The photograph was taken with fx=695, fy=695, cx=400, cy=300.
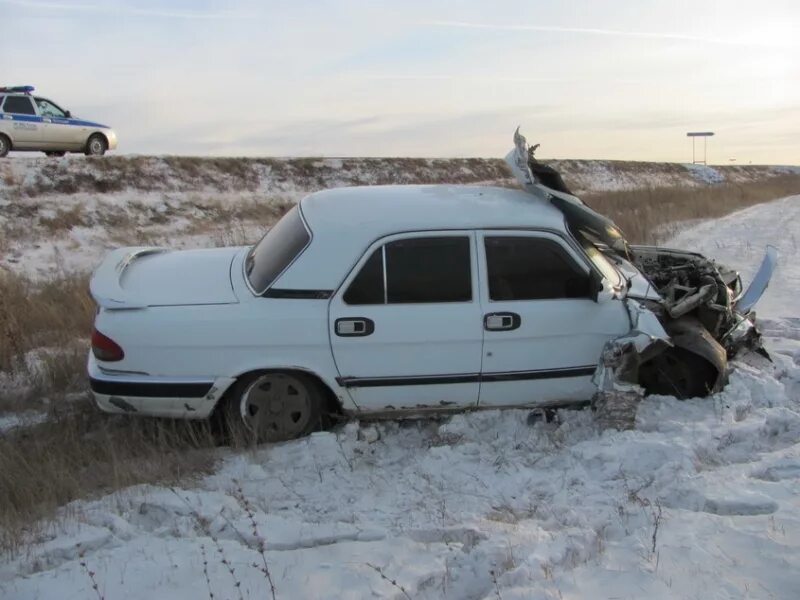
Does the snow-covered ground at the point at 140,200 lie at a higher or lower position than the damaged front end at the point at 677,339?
higher

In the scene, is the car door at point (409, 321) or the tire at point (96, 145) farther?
the tire at point (96, 145)

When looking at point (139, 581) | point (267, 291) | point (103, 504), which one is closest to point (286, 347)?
point (267, 291)

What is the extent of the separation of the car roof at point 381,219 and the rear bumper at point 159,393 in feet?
2.39

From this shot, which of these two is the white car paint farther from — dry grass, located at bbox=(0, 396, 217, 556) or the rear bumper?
dry grass, located at bbox=(0, 396, 217, 556)

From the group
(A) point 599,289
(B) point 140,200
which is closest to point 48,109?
(B) point 140,200

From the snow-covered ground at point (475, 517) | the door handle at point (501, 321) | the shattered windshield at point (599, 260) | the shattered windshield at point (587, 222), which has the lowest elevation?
the snow-covered ground at point (475, 517)

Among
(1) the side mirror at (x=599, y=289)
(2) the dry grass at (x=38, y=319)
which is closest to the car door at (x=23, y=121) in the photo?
(2) the dry grass at (x=38, y=319)

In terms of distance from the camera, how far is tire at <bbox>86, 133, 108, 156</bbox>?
718 inches

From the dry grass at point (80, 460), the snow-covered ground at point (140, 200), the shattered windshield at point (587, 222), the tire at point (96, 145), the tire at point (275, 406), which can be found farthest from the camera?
the tire at point (96, 145)

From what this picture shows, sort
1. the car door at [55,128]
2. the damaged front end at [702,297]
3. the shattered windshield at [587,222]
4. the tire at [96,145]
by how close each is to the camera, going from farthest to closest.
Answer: the tire at [96,145]
the car door at [55,128]
the damaged front end at [702,297]
the shattered windshield at [587,222]

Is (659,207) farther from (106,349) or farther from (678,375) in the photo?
(106,349)

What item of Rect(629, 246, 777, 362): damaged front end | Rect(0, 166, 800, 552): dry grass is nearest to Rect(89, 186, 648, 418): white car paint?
Rect(0, 166, 800, 552): dry grass

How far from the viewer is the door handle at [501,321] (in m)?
4.07

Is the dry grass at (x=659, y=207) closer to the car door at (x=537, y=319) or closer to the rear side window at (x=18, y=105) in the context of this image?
the car door at (x=537, y=319)
